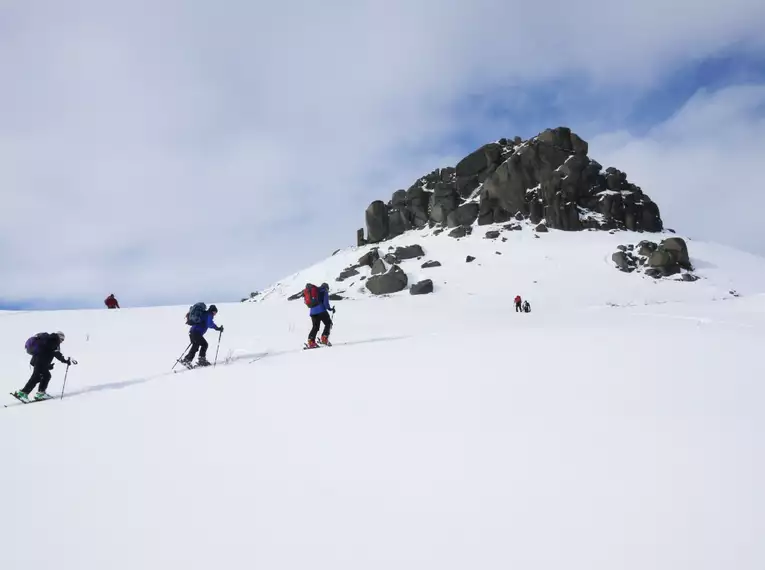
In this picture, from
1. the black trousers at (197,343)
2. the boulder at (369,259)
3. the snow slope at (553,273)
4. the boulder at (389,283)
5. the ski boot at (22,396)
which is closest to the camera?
the ski boot at (22,396)

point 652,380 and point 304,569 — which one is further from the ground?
point 652,380

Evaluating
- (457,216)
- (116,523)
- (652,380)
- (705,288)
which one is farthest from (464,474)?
(457,216)

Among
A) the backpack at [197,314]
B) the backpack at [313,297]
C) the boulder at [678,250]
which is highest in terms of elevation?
the boulder at [678,250]

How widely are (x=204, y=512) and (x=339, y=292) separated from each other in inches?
1602

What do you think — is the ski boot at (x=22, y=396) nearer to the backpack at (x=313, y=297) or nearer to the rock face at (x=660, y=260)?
the backpack at (x=313, y=297)

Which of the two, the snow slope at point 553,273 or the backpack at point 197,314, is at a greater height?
the snow slope at point 553,273

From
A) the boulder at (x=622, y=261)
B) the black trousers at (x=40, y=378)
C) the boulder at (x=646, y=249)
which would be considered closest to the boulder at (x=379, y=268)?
the boulder at (x=622, y=261)

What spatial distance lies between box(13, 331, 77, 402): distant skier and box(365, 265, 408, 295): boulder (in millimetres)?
32262

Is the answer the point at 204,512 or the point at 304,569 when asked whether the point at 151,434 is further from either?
the point at 304,569

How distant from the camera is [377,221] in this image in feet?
226

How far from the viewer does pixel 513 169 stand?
59250 millimetres

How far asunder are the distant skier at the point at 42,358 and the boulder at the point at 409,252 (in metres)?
43.2

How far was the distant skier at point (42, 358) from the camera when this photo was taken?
801 centimetres

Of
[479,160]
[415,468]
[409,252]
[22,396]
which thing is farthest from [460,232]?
[415,468]
